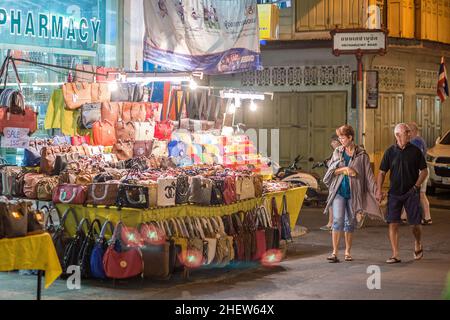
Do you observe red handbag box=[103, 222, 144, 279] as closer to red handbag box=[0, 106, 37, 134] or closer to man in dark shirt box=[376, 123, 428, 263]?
red handbag box=[0, 106, 37, 134]

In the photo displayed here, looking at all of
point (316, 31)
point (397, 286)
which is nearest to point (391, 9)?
point (316, 31)

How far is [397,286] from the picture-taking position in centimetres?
1105

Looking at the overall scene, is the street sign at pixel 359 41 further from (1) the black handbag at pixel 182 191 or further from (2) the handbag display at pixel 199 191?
(1) the black handbag at pixel 182 191

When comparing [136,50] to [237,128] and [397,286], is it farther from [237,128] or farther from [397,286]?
[397,286]

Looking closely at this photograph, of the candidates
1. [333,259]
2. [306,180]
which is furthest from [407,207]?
[306,180]

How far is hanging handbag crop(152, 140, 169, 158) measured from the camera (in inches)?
556

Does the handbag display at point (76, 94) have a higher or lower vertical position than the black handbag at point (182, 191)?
higher

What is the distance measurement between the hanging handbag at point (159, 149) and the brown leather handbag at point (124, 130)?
39cm

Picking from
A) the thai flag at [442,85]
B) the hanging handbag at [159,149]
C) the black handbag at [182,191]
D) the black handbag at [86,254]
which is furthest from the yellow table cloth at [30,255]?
the thai flag at [442,85]

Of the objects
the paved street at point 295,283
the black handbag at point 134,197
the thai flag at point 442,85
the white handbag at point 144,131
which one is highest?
the thai flag at point 442,85

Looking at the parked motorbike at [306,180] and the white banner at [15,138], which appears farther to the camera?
the parked motorbike at [306,180]

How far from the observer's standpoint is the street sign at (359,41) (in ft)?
62.4

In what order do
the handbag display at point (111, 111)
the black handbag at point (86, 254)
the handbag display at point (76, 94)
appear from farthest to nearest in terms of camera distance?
the handbag display at point (111, 111)
the handbag display at point (76, 94)
the black handbag at point (86, 254)

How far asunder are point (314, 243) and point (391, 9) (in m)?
11.5
